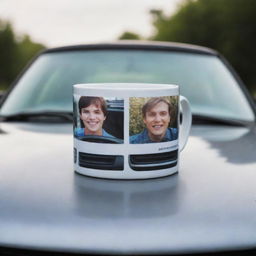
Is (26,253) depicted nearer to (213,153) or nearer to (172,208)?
(172,208)

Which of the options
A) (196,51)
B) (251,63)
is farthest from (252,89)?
(196,51)

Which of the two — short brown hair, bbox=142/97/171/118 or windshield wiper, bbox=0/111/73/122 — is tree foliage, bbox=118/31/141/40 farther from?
short brown hair, bbox=142/97/171/118

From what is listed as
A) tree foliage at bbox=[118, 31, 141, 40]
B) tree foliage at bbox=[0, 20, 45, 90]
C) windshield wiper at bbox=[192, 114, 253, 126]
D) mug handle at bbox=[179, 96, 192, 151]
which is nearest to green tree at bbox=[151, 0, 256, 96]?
tree foliage at bbox=[0, 20, 45, 90]

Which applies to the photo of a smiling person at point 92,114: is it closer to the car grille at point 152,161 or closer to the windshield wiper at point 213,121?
the car grille at point 152,161

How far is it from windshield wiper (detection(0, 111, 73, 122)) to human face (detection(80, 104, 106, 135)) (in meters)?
0.72

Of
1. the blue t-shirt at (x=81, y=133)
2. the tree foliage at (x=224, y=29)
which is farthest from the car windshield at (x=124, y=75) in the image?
the tree foliage at (x=224, y=29)

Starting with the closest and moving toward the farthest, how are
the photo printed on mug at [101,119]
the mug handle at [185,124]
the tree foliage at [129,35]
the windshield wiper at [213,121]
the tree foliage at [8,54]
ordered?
the photo printed on mug at [101,119] < the mug handle at [185,124] < the windshield wiper at [213,121] < the tree foliage at [8,54] < the tree foliage at [129,35]

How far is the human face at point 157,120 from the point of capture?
112cm

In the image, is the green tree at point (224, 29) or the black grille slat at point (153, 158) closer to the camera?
the black grille slat at point (153, 158)

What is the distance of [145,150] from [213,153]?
1.12 feet

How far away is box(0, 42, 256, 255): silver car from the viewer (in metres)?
0.93

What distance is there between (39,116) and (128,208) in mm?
995

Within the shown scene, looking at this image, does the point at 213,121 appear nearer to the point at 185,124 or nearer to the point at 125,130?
the point at 185,124

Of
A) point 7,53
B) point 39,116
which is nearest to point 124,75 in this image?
point 39,116
